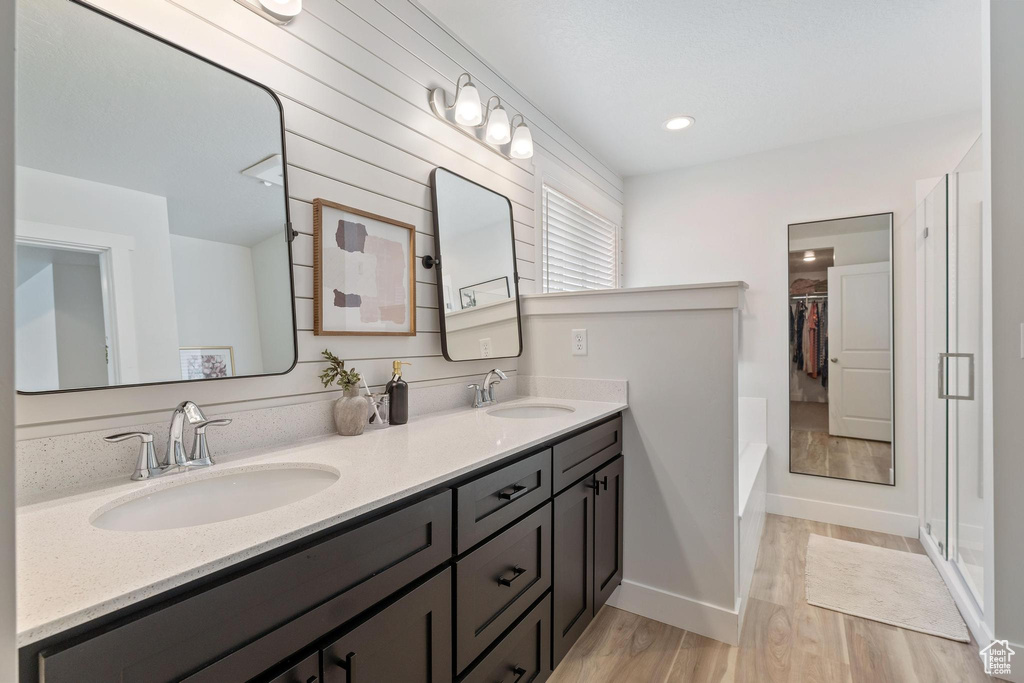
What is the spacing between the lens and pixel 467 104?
2.02 m

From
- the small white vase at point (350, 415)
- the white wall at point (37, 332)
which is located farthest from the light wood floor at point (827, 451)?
the white wall at point (37, 332)

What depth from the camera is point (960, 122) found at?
2.82m

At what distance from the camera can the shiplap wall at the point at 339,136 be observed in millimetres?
1156

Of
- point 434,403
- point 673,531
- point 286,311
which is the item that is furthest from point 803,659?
point 286,311

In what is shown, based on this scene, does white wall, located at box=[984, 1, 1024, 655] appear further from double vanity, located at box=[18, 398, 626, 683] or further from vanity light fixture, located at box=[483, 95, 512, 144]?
vanity light fixture, located at box=[483, 95, 512, 144]

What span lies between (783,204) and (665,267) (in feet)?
2.88

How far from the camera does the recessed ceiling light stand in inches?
113

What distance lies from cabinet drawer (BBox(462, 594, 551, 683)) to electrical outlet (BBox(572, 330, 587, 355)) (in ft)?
3.57

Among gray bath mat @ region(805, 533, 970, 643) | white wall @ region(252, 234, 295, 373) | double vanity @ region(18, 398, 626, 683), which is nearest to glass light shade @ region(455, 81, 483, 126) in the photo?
white wall @ region(252, 234, 295, 373)

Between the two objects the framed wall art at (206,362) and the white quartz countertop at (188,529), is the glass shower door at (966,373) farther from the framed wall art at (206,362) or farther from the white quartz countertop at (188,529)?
the framed wall art at (206,362)

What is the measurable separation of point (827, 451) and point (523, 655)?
8.73 feet

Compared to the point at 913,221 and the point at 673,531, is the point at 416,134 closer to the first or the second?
the point at 673,531

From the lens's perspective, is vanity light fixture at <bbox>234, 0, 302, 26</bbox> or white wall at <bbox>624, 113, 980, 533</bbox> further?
white wall at <bbox>624, 113, 980, 533</bbox>
